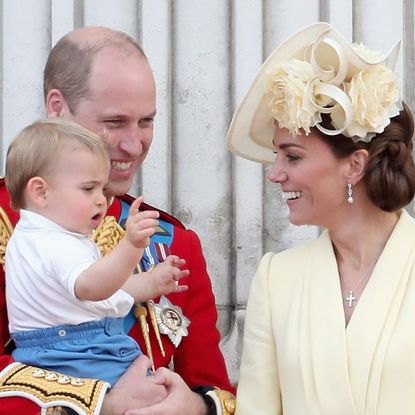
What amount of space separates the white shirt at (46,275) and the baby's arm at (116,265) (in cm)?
4

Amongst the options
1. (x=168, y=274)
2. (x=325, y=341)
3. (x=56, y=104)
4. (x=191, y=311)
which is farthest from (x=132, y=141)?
(x=325, y=341)

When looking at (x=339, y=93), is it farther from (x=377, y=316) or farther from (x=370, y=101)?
(x=377, y=316)

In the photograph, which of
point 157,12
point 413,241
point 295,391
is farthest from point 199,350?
point 157,12

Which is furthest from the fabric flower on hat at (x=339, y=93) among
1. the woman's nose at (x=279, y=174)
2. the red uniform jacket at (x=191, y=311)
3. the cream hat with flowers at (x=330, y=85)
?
the red uniform jacket at (x=191, y=311)

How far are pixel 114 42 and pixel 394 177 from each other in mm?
802

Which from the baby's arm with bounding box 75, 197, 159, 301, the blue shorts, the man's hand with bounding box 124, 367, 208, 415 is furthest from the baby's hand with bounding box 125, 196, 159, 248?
the man's hand with bounding box 124, 367, 208, 415

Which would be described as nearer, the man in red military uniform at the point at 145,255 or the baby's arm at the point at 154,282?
the man in red military uniform at the point at 145,255

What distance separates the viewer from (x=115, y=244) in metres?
3.29

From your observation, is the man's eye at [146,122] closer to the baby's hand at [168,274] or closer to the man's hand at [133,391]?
the baby's hand at [168,274]

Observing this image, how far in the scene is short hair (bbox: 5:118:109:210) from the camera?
118 inches

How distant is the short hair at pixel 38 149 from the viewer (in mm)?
3002

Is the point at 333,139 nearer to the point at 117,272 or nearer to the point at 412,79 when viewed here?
the point at 117,272

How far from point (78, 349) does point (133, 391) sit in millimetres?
157

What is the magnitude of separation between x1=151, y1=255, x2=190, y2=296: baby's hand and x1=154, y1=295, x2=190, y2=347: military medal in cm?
10
